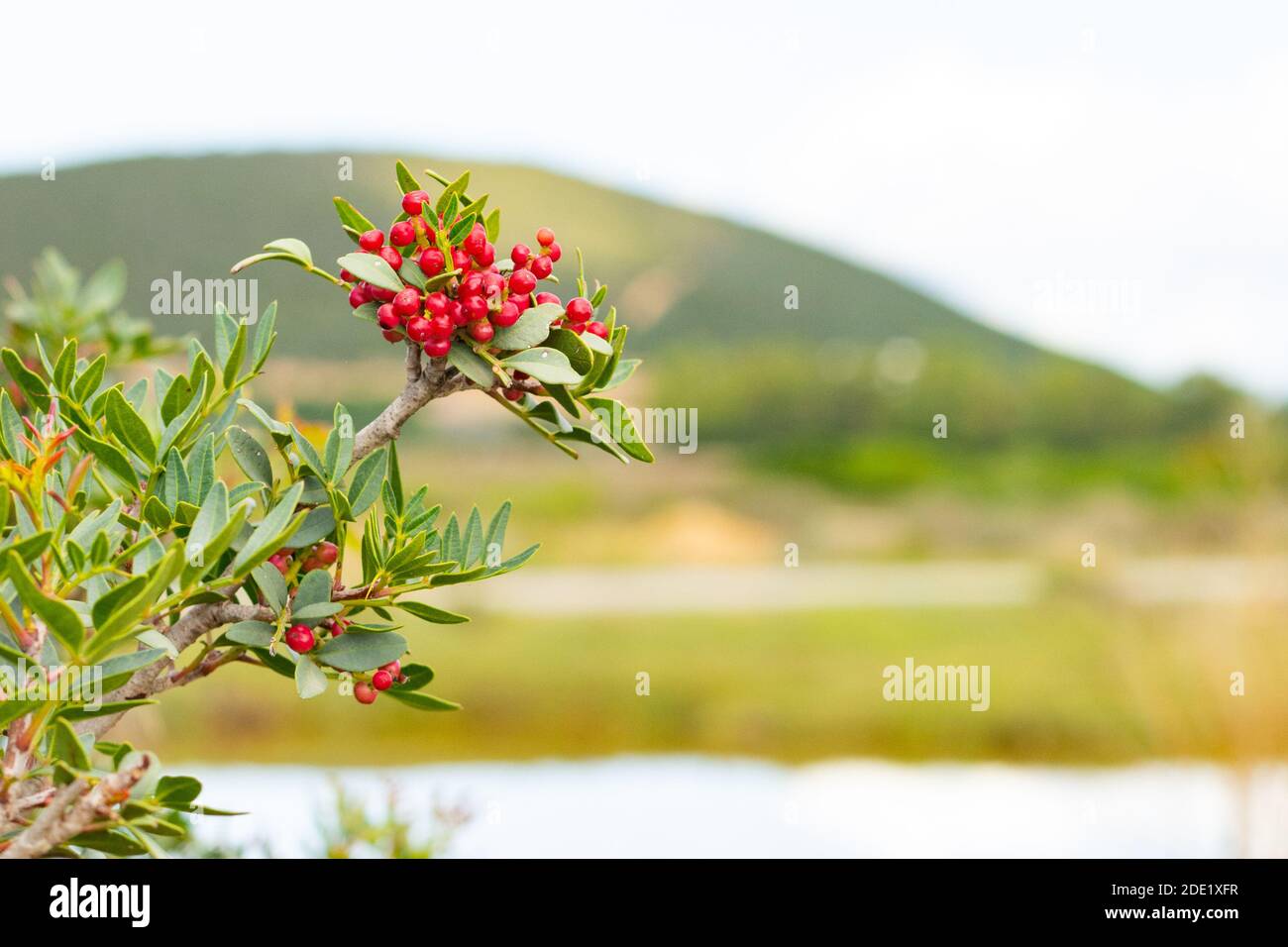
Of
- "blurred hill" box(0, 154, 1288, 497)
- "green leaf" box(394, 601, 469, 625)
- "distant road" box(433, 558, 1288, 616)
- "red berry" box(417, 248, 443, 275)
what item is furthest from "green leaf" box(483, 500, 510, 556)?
"blurred hill" box(0, 154, 1288, 497)

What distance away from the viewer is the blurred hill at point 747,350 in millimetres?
21141

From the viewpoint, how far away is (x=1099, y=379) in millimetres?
24609

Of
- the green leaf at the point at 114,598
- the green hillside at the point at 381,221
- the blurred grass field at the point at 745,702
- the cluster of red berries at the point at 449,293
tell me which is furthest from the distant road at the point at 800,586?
the green leaf at the point at 114,598

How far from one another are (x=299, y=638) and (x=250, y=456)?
0.13 m

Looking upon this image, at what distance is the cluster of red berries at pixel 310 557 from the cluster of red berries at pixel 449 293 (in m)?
0.16

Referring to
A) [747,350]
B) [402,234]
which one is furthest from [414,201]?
[747,350]

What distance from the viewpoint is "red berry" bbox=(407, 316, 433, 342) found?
2.69ft

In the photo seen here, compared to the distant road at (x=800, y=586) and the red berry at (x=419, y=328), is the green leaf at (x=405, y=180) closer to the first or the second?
the red berry at (x=419, y=328)

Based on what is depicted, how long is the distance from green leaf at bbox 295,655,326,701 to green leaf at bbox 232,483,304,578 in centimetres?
8

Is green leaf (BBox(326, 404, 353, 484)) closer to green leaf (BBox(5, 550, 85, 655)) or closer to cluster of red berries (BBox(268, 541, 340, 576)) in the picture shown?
cluster of red berries (BBox(268, 541, 340, 576))
